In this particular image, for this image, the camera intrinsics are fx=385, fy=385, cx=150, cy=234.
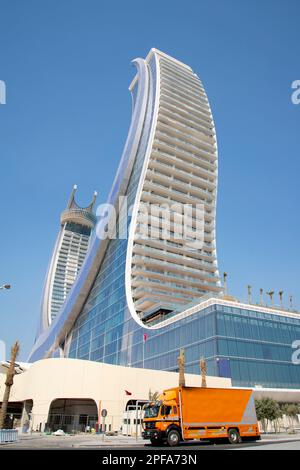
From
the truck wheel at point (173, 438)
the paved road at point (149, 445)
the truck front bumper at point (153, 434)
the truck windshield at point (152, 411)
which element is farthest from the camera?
the truck windshield at point (152, 411)

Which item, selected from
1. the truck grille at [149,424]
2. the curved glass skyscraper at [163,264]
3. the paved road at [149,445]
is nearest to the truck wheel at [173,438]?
the paved road at [149,445]

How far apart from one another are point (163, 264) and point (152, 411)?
6060cm

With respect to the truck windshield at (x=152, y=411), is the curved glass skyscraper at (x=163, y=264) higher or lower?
higher

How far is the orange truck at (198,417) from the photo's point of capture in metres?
22.5

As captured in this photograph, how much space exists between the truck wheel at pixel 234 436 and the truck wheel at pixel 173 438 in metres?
3.76

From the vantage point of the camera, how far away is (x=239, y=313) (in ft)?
183

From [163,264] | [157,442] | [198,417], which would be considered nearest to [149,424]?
[157,442]

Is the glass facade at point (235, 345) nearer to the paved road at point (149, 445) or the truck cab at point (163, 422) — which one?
the paved road at point (149, 445)

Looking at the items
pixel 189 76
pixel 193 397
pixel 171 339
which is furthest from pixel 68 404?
pixel 189 76

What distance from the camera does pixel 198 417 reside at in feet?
76.1

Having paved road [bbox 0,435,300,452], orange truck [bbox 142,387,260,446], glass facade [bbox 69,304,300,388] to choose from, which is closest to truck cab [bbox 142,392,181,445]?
orange truck [bbox 142,387,260,446]

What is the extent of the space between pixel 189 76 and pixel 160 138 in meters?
37.2

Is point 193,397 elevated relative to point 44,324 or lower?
lower
